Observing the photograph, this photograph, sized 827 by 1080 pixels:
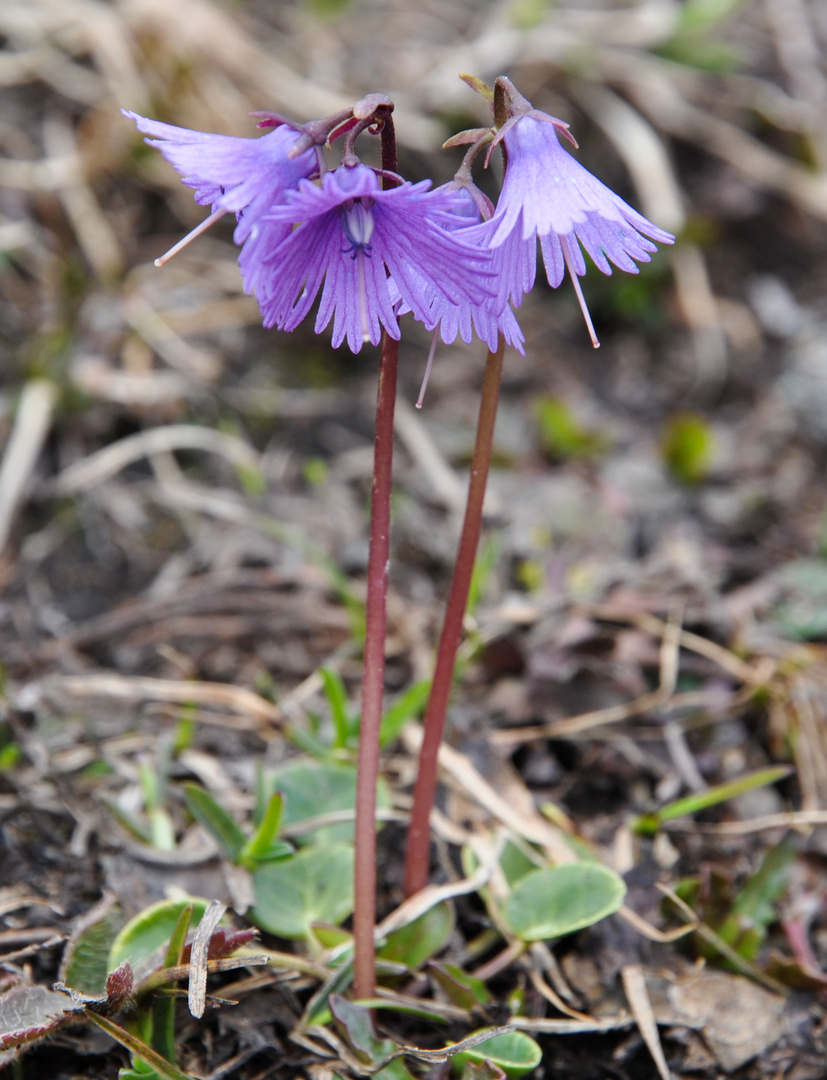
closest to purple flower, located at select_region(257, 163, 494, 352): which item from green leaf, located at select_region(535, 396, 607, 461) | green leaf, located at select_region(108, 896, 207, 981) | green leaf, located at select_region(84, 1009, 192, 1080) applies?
green leaf, located at select_region(108, 896, 207, 981)

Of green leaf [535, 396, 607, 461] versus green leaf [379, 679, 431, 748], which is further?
green leaf [535, 396, 607, 461]

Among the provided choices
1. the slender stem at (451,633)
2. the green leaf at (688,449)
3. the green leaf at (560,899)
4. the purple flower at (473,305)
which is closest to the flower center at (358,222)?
the purple flower at (473,305)

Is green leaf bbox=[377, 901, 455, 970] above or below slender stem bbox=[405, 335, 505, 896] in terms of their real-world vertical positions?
below

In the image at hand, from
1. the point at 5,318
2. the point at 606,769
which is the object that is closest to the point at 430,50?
the point at 5,318

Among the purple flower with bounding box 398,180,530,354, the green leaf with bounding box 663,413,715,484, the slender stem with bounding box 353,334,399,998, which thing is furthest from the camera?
the green leaf with bounding box 663,413,715,484

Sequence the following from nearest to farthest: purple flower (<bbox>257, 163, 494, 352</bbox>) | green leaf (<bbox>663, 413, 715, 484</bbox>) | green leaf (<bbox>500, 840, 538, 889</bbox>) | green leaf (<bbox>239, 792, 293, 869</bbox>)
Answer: purple flower (<bbox>257, 163, 494, 352</bbox>) → green leaf (<bbox>239, 792, 293, 869</bbox>) → green leaf (<bbox>500, 840, 538, 889</bbox>) → green leaf (<bbox>663, 413, 715, 484</bbox>)

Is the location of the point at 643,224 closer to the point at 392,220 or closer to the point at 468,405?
the point at 392,220

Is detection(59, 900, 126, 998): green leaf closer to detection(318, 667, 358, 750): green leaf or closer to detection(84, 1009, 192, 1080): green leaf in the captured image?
detection(84, 1009, 192, 1080): green leaf

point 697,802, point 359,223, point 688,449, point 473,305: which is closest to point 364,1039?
point 697,802
